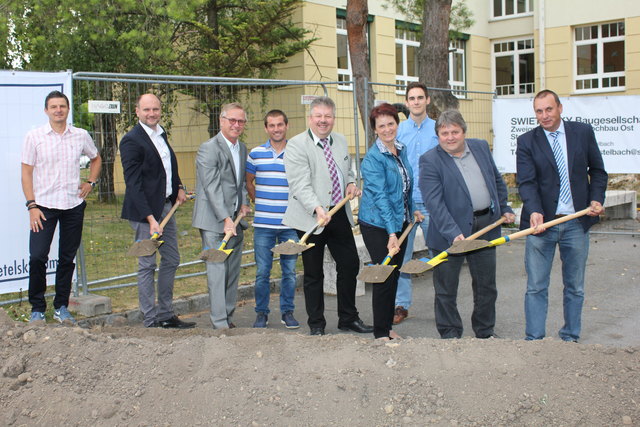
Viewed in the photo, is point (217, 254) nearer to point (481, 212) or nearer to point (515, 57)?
point (481, 212)

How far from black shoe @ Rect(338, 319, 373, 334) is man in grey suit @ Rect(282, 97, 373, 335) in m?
0.02

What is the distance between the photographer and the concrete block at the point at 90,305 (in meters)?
6.09

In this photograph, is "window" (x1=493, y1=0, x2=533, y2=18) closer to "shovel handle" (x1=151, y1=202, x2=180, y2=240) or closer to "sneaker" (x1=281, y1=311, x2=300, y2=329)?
"sneaker" (x1=281, y1=311, x2=300, y2=329)

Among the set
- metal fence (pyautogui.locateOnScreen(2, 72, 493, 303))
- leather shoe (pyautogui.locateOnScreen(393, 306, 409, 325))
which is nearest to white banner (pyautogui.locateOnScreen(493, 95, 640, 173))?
metal fence (pyautogui.locateOnScreen(2, 72, 493, 303))

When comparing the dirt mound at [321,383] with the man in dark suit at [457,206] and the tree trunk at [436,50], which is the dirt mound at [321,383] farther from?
the tree trunk at [436,50]

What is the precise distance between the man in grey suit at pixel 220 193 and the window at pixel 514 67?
1872 cm

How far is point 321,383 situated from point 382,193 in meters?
1.87

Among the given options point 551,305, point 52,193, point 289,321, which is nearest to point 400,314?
point 289,321

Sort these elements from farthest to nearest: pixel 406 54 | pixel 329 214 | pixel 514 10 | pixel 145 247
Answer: pixel 514 10
pixel 406 54
pixel 145 247
pixel 329 214

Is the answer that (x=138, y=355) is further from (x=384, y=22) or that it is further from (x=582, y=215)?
(x=384, y=22)

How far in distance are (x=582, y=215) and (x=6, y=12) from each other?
1264cm

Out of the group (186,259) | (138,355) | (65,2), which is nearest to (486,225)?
(138,355)

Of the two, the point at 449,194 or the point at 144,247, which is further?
the point at 144,247

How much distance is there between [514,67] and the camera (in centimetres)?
2292
